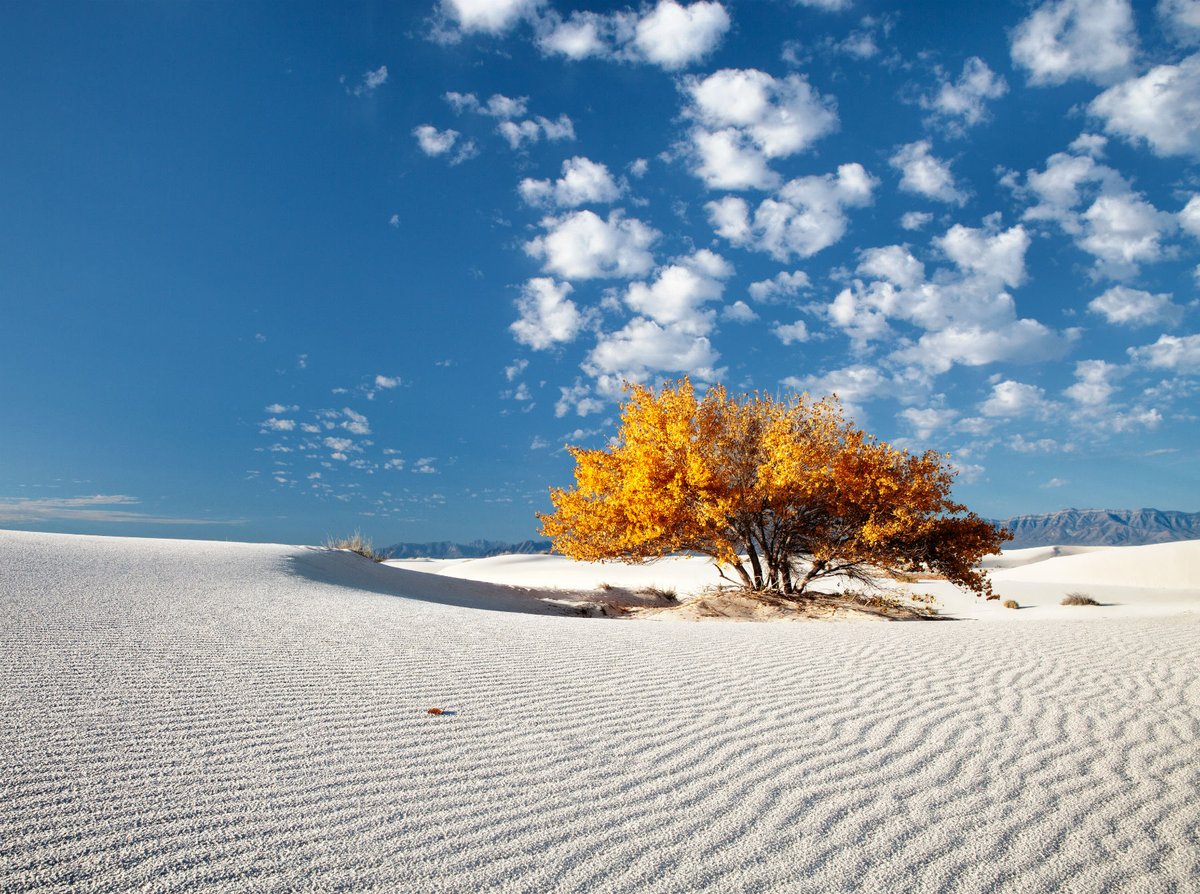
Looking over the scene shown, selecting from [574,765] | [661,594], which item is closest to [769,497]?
[661,594]

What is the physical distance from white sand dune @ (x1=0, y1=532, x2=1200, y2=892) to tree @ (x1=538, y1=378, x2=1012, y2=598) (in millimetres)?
5235

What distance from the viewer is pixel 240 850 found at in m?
2.18

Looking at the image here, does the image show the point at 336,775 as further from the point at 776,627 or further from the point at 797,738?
the point at 776,627

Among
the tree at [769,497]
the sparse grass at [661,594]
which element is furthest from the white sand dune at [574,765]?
the sparse grass at [661,594]

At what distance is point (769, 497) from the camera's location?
1176 cm

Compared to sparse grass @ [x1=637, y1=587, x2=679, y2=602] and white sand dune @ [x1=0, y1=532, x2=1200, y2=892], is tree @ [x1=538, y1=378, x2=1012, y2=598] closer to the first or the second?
sparse grass @ [x1=637, y1=587, x2=679, y2=602]

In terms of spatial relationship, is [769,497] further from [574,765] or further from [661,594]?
[574,765]

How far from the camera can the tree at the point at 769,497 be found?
11.5 m

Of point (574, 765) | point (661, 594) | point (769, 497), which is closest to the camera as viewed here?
point (574, 765)

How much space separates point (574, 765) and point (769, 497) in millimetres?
9232

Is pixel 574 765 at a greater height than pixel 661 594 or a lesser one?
lesser

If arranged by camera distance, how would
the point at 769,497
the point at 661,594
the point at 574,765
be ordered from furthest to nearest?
the point at 661,594 < the point at 769,497 < the point at 574,765

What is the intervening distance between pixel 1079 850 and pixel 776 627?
6463 mm

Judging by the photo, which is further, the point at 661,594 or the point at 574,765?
the point at 661,594
